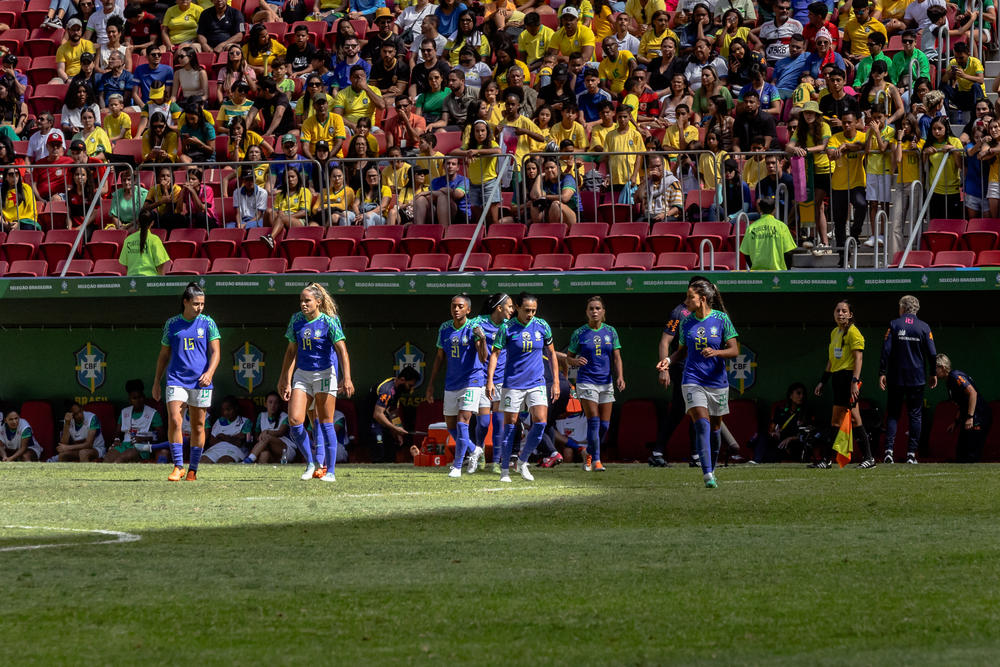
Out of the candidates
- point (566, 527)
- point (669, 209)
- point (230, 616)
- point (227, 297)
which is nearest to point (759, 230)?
point (669, 209)

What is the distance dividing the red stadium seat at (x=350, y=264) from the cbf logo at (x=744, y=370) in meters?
4.75

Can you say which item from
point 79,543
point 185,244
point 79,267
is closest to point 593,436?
point 185,244

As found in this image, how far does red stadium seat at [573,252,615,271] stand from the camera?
18344 millimetres

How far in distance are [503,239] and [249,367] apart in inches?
166

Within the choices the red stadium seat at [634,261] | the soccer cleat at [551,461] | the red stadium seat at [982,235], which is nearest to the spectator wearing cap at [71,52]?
the red stadium seat at [634,261]

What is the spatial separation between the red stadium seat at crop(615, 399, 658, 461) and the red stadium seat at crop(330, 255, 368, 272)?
3757 millimetres

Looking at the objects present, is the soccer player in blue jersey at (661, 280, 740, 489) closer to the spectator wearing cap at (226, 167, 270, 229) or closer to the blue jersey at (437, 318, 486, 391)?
the blue jersey at (437, 318, 486, 391)

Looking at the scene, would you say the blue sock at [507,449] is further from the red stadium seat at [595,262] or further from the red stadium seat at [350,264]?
the red stadium seat at [350,264]

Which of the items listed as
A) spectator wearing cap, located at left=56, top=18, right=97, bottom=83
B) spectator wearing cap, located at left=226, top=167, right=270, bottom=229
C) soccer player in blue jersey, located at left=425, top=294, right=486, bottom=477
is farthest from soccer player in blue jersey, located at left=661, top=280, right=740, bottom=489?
spectator wearing cap, located at left=56, top=18, right=97, bottom=83

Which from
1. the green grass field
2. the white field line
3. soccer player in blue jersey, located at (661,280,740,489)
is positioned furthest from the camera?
soccer player in blue jersey, located at (661,280,740,489)

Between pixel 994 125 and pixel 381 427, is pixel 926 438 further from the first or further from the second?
pixel 381 427

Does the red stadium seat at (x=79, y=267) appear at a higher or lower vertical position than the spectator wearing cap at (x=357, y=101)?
lower

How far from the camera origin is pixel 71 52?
24578 mm

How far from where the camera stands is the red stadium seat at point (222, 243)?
66.3ft
